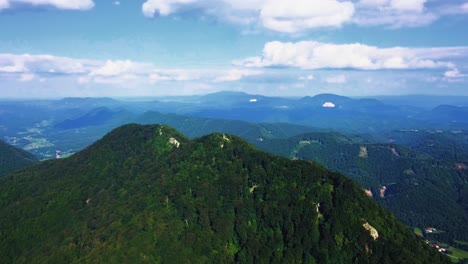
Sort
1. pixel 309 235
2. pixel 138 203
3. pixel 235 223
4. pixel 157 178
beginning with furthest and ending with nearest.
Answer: pixel 157 178, pixel 138 203, pixel 235 223, pixel 309 235

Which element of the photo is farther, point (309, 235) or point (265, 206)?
point (265, 206)

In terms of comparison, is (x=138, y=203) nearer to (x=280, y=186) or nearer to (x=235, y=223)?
(x=235, y=223)

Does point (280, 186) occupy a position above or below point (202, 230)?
above

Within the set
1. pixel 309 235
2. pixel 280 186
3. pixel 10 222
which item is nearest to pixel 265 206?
pixel 280 186

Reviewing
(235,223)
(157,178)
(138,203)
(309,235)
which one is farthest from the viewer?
(157,178)

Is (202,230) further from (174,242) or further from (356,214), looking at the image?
(356,214)

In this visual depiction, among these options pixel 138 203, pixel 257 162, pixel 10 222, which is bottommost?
pixel 10 222
